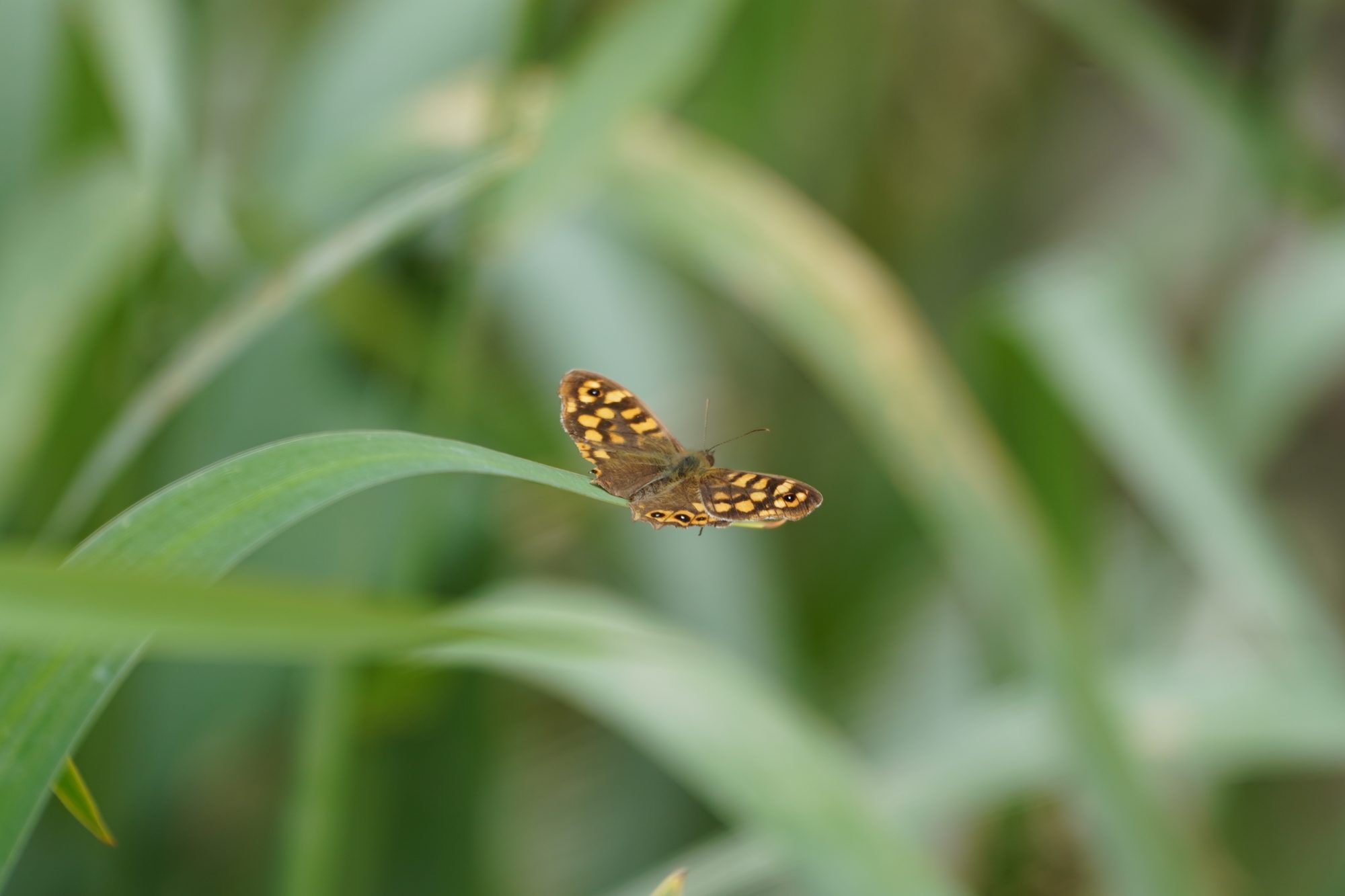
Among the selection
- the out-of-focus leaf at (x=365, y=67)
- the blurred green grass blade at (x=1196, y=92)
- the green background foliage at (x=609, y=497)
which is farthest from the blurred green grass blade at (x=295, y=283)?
the blurred green grass blade at (x=1196, y=92)

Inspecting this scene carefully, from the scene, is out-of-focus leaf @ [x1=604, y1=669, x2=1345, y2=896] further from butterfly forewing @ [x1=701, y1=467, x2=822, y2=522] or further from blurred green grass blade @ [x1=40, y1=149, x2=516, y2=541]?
blurred green grass blade @ [x1=40, y1=149, x2=516, y2=541]

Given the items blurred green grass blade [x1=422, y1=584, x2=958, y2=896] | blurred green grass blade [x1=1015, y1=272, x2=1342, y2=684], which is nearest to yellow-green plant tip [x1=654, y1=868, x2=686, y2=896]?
blurred green grass blade [x1=422, y1=584, x2=958, y2=896]

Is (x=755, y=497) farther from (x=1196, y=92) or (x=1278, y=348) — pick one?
(x=1196, y=92)

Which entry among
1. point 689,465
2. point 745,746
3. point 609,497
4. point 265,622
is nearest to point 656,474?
point 689,465

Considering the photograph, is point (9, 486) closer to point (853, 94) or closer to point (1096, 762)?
point (1096, 762)

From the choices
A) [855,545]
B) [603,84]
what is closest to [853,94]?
[855,545]

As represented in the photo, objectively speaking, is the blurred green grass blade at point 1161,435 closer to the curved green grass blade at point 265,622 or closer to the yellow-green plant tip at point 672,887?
the curved green grass blade at point 265,622

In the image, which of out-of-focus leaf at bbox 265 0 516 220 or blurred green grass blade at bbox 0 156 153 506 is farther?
out-of-focus leaf at bbox 265 0 516 220
